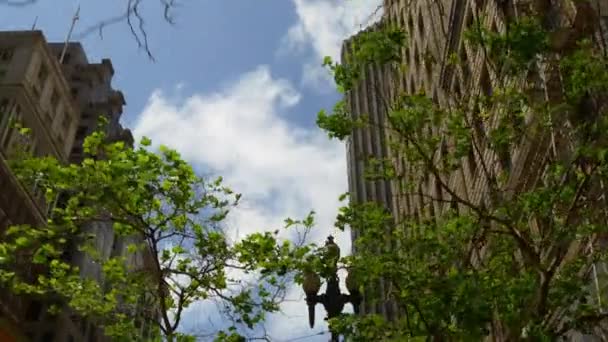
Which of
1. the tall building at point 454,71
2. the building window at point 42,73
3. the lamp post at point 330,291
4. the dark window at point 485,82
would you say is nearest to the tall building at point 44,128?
the building window at point 42,73

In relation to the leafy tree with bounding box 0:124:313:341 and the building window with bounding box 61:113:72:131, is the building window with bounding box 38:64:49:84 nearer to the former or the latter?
the building window with bounding box 61:113:72:131

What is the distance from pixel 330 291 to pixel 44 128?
108 feet

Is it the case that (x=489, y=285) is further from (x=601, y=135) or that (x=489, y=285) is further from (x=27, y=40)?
(x=27, y=40)

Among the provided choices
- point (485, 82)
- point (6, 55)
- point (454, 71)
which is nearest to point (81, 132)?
point (6, 55)

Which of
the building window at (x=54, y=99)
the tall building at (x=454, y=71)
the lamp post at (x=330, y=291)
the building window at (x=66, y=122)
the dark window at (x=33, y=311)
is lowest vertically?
the lamp post at (x=330, y=291)

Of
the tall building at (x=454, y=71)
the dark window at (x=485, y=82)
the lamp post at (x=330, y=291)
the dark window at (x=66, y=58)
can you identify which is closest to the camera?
the lamp post at (x=330, y=291)

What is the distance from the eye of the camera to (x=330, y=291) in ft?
44.0

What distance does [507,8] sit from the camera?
2061cm

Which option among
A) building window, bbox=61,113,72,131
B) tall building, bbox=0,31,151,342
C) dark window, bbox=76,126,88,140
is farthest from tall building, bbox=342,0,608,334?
dark window, bbox=76,126,88,140

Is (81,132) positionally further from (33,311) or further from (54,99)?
(33,311)

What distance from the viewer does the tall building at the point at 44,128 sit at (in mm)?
33344

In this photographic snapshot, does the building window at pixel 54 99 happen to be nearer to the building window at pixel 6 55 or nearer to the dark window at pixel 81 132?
the building window at pixel 6 55

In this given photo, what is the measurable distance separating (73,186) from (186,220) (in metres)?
2.41

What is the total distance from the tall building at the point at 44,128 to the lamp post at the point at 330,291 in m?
18.0
